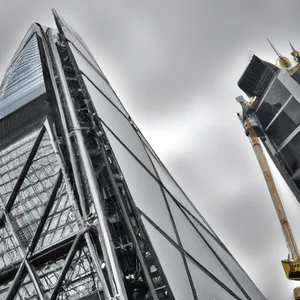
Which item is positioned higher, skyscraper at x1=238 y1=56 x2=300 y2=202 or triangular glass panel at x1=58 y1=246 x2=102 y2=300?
skyscraper at x1=238 y1=56 x2=300 y2=202

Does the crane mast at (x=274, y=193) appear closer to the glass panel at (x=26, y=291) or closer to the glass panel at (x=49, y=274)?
the glass panel at (x=49, y=274)

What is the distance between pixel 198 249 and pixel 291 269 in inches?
1226

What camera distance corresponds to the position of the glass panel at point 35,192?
9.78 m

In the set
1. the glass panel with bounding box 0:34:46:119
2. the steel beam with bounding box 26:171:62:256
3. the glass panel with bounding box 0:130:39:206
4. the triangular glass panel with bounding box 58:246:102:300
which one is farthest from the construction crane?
the triangular glass panel with bounding box 58:246:102:300

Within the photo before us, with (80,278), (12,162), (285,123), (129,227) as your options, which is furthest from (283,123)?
(80,278)

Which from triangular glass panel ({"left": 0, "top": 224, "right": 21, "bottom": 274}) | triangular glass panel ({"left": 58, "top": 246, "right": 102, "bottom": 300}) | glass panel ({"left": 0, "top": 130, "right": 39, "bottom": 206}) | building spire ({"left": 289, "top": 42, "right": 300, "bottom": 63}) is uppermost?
building spire ({"left": 289, "top": 42, "right": 300, "bottom": 63})

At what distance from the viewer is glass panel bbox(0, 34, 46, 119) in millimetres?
13789

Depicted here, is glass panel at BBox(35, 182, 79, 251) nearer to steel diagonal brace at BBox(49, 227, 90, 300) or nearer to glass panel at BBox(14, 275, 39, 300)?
glass panel at BBox(14, 275, 39, 300)

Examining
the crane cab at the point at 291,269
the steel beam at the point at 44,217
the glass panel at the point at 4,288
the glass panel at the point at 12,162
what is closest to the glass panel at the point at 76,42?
the glass panel at the point at 12,162

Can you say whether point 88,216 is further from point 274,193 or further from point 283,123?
point 274,193

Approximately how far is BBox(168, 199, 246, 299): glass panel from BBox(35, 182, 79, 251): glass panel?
8.88 ft

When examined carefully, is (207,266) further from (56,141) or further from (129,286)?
(56,141)

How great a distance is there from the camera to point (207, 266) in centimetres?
998

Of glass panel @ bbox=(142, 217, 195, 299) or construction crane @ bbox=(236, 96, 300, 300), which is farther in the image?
construction crane @ bbox=(236, 96, 300, 300)
